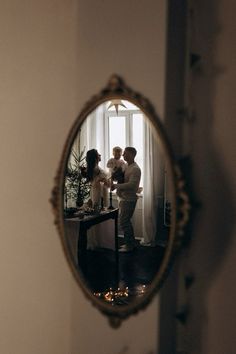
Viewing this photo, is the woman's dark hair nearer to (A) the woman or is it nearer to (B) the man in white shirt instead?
(A) the woman

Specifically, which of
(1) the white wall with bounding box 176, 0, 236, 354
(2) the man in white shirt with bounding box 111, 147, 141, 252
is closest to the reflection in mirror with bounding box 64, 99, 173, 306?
(2) the man in white shirt with bounding box 111, 147, 141, 252

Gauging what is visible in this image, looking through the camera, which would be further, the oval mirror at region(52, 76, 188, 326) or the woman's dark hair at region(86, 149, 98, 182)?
the woman's dark hair at region(86, 149, 98, 182)

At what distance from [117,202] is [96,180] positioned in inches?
4.1

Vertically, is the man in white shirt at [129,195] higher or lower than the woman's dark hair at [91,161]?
lower

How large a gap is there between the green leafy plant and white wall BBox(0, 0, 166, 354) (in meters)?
0.20

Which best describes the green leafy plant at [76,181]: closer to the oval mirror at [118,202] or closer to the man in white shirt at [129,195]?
the oval mirror at [118,202]

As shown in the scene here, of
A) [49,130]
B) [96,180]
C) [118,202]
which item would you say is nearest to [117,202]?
[118,202]

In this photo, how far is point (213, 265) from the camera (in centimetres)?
92

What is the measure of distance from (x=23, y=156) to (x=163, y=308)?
0.81m

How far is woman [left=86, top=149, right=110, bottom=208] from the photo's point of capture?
1.01 metres

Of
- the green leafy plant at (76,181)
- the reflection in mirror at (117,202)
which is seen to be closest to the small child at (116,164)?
the reflection in mirror at (117,202)

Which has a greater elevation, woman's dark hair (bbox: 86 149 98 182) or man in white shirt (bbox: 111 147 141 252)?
woman's dark hair (bbox: 86 149 98 182)

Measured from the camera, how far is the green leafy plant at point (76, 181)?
41.8 inches

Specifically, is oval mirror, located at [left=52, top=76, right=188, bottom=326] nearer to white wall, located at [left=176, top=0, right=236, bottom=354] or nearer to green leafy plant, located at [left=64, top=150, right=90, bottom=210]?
green leafy plant, located at [left=64, top=150, right=90, bottom=210]
